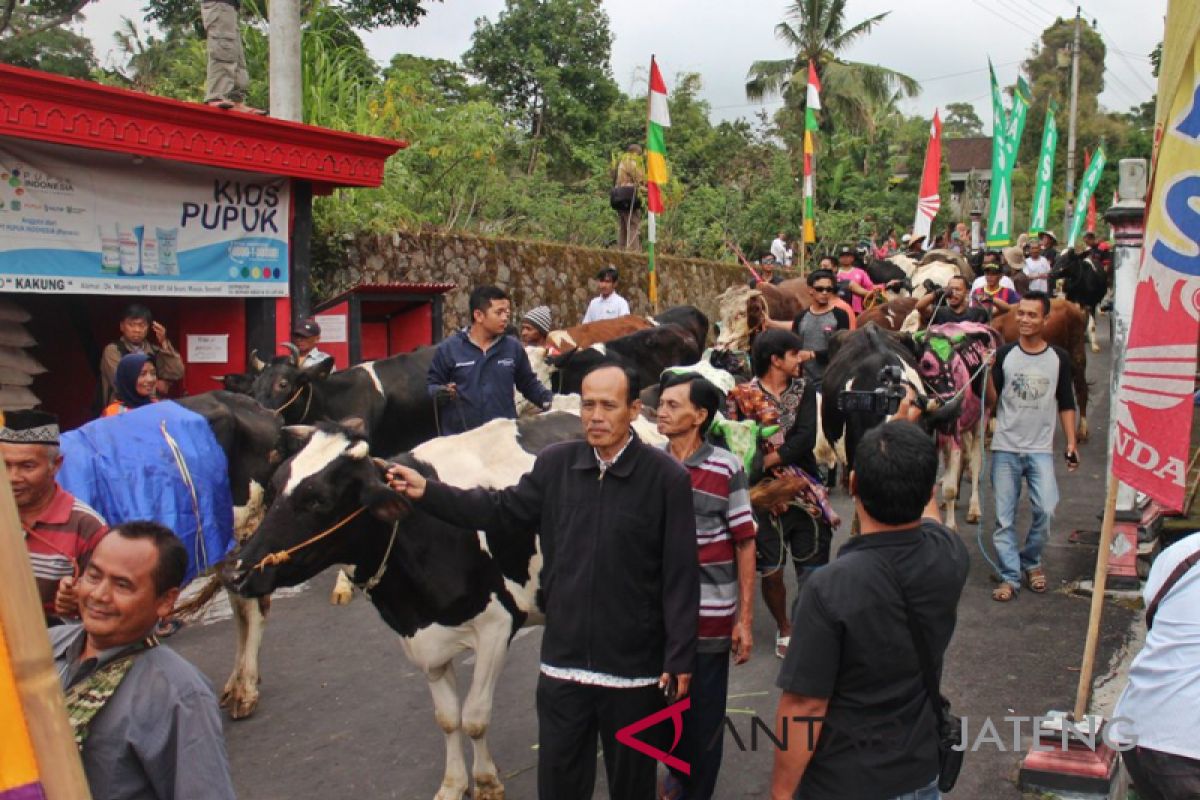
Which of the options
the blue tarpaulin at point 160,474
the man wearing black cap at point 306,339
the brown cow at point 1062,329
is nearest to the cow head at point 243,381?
the man wearing black cap at point 306,339

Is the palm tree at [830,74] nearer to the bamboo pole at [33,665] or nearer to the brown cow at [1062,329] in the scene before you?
the brown cow at [1062,329]

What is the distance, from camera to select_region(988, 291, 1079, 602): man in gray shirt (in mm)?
6656

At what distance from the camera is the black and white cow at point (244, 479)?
211 inches

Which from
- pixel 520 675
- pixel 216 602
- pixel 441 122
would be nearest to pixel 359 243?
pixel 441 122

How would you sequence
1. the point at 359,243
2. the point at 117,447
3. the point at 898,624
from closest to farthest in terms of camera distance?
the point at 898,624
the point at 117,447
the point at 359,243

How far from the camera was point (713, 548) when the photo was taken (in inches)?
157

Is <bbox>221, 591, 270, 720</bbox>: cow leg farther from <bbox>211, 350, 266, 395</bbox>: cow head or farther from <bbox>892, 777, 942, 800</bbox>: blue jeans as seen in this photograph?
<bbox>892, 777, 942, 800</bbox>: blue jeans

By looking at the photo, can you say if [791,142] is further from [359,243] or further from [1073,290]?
[359,243]

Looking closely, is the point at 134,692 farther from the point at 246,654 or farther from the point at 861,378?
the point at 861,378

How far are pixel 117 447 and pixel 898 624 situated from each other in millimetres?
3777

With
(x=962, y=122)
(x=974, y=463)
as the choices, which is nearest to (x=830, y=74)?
(x=974, y=463)

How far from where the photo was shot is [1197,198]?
3.82 metres

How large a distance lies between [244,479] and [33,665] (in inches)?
181

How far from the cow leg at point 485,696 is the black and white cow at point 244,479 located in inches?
62.7
